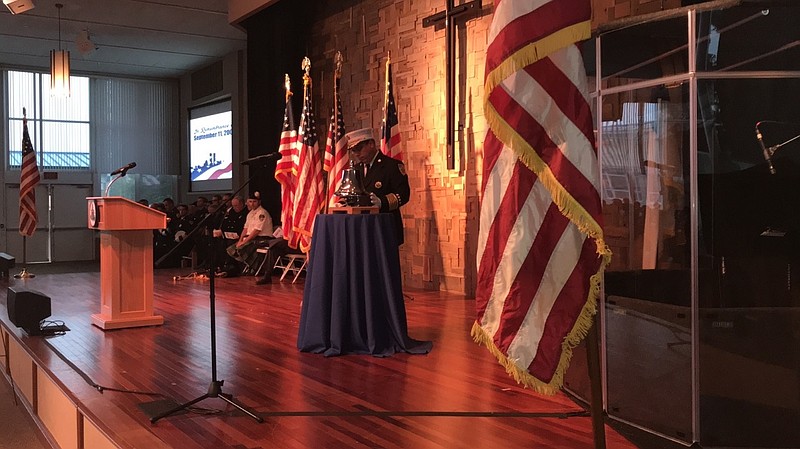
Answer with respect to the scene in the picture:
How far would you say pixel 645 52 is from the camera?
10.9 ft

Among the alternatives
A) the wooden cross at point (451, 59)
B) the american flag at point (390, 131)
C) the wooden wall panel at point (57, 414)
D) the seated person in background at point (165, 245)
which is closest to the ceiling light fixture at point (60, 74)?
the seated person in background at point (165, 245)

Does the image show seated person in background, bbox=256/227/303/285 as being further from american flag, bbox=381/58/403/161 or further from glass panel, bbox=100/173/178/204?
glass panel, bbox=100/173/178/204

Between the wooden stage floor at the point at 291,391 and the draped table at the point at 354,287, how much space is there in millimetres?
154

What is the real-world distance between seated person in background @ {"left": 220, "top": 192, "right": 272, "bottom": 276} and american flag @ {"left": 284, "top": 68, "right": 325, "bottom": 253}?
1564mm

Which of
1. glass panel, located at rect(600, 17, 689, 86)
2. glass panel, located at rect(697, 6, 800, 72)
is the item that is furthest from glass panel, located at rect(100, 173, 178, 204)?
glass panel, located at rect(697, 6, 800, 72)

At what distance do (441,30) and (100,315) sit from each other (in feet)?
16.3

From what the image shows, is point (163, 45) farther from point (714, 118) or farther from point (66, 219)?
point (714, 118)

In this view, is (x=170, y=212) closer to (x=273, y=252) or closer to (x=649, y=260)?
(x=273, y=252)

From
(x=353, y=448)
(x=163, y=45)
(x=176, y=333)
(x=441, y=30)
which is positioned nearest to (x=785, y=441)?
(x=353, y=448)

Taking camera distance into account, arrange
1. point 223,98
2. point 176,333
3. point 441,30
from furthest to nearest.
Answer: point 223,98
point 441,30
point 176,333

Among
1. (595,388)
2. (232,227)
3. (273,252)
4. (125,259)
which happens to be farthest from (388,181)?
(232,227)

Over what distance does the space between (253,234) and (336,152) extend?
281cm

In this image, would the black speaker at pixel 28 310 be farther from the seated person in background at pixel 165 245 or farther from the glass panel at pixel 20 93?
the glass panel at pixel 20 93

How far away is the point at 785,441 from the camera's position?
2.98 meters
